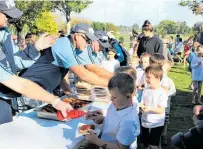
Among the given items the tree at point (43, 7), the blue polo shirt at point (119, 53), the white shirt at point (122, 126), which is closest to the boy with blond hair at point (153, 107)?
the white shirt at point (122, 126)

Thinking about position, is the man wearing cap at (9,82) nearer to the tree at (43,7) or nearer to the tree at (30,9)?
the tree at (43,7)

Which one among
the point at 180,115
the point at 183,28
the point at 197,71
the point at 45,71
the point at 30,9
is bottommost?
the point at 183,28

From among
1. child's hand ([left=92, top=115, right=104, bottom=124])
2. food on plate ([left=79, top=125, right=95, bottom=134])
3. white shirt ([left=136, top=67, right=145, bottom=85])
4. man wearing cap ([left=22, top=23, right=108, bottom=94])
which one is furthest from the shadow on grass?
food on plate ([left=79, top=125, right=95, bottom=134])

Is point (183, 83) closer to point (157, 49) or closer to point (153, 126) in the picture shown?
point (157, 49)

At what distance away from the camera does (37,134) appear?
260 centimetres

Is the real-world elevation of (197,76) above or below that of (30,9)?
below

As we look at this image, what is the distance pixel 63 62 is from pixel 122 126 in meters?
1.19

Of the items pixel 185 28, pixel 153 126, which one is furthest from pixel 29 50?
pixel 185 28

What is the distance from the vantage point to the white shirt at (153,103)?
3662mm

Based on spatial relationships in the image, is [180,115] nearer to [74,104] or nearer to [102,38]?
[102,38]

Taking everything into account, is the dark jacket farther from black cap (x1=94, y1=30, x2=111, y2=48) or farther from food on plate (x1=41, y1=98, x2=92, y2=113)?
food on plate (x1=41, y1=98, x2=92, y2=113)

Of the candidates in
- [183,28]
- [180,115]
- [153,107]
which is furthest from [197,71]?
[183,28]

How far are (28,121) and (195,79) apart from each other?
19.5 ft

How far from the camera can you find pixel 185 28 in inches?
1650
